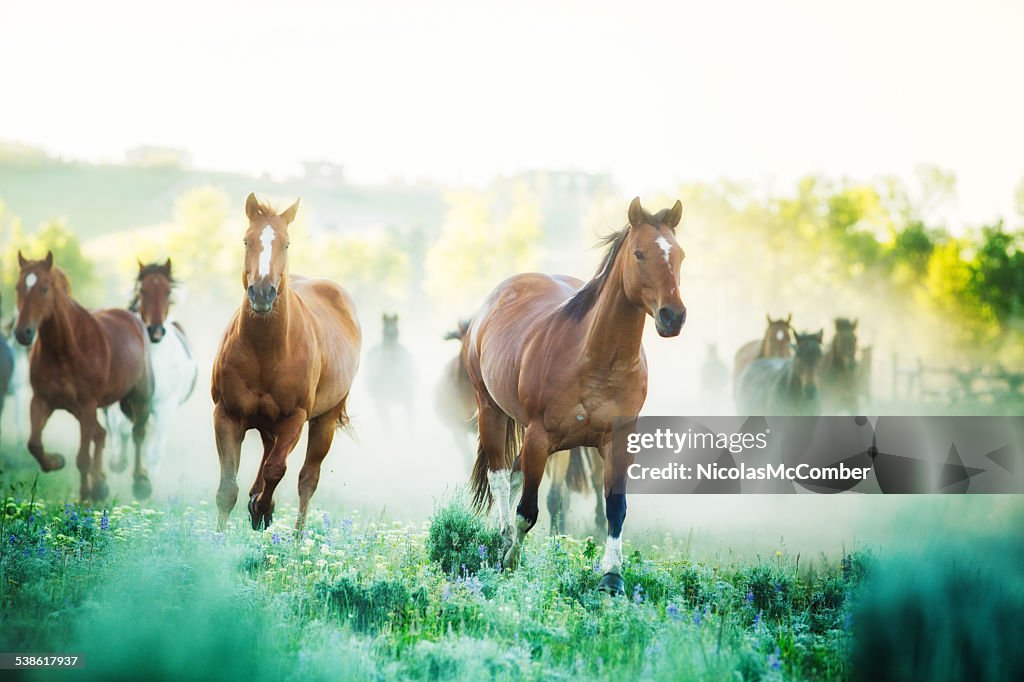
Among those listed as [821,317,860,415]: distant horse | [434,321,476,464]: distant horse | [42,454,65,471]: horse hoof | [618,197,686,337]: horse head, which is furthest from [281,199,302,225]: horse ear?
[821,317,860,415]: distant horse

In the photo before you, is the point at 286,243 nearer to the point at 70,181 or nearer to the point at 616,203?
the point at 70,181

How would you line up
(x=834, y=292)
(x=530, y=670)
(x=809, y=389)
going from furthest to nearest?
(x=834, y=292) → (x=809, y=389) → (x=530, y=670)

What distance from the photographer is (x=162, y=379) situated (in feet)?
27.7

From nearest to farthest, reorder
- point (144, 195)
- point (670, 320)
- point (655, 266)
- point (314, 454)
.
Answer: point (670, 320) → point (655, 266) → point (314, 454) → point (144, 195)

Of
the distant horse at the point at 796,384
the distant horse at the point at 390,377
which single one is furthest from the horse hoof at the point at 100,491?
the distant horse at the point at 796,384

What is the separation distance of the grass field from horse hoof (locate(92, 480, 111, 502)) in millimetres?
1144

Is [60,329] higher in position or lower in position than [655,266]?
lower

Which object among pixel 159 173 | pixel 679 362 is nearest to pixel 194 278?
pixel 159 173

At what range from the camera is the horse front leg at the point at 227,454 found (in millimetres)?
5746

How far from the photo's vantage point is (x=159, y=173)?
1480cm

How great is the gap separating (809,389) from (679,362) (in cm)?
1001

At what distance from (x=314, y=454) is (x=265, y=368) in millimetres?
1157

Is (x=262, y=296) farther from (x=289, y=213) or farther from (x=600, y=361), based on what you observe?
(x=600, y=361)

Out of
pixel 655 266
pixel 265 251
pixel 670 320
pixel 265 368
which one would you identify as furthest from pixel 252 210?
pixel 670 320
